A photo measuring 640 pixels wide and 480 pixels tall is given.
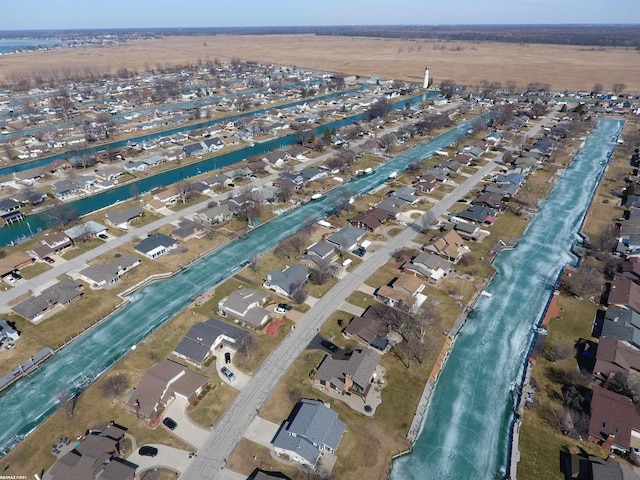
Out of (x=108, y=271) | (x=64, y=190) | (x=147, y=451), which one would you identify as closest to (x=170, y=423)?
(x=147, y=451)

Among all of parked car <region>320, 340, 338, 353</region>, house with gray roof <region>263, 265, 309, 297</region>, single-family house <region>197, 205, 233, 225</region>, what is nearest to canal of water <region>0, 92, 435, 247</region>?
single-family house <region>197, 205, 233, 225</region>

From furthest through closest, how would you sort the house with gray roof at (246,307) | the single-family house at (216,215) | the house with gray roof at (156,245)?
the single-family house at (216,215) → the house with gray roof at (156,245) → the house with gray roof at (246,307)

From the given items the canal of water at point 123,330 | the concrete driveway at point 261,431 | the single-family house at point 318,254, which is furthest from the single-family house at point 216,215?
the concrete driveway at point 261,431

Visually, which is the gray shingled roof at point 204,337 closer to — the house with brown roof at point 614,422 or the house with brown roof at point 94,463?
the house with brown roof at point 94,463

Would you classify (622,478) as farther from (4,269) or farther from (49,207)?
(49,207)

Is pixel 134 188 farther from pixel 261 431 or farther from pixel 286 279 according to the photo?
pixel 261 431

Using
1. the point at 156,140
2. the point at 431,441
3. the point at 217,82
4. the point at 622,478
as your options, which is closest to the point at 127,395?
the point at 431,441
